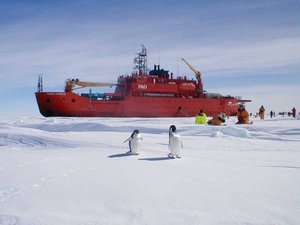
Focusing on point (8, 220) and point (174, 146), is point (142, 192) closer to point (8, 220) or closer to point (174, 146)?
point (8, 220)

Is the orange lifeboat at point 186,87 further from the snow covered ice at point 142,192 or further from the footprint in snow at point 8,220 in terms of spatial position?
the footprint in snow at point 8,220

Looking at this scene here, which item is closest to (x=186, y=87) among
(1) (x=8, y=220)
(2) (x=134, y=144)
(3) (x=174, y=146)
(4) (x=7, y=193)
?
(2) (x=134, y=144)

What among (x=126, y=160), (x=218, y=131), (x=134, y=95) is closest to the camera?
(x=126, y=160)

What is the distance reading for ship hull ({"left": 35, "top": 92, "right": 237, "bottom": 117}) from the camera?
104ft

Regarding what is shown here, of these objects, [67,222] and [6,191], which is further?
[6,191]

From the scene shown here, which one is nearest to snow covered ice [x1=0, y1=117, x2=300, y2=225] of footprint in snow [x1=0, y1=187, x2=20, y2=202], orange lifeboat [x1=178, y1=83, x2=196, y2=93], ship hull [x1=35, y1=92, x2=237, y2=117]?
footprint in snow [x1=0, y1=187, x2=20, y2=202]

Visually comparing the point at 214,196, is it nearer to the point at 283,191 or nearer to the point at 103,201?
the point at 283,191

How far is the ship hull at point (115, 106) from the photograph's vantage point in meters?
31.7

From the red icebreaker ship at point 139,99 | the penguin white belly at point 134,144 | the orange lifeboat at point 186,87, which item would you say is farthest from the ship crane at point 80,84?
the penguin white belly at point 134,144

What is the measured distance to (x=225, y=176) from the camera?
4.28 metres

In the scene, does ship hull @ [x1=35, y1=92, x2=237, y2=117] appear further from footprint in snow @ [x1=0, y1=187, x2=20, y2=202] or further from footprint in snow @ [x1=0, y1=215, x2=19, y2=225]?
footprint in snow @ [x1=0, y1=215, x2=19, y2=225]

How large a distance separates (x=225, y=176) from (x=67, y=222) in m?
2.32

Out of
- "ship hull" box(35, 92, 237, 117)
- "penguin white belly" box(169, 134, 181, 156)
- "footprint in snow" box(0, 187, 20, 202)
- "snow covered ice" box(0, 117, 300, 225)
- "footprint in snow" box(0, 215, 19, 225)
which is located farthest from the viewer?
"ship hull" box(35, 92, 237, 117)

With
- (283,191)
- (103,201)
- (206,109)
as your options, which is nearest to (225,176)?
(283,191)
